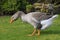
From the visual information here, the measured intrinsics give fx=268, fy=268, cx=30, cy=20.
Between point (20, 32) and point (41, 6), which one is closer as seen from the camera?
point (20, 32)

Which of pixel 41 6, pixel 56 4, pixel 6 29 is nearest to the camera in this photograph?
pixel 6 29

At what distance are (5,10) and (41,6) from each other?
2.50 meters

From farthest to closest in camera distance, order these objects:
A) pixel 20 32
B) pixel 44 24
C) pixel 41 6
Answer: pixel 41 6, pixel 20 32, pixel 44 24

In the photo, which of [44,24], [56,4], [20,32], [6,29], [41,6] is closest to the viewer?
[44,24]

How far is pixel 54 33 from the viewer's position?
10.8m

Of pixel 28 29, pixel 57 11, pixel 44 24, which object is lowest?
pixel 57 11

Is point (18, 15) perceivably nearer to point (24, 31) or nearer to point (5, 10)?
point (24, 31)

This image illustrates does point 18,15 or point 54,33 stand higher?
point 18,15

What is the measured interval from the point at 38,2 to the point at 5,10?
2644 mm

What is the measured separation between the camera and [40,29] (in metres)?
10.5

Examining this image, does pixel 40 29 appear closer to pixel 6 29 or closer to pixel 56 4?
pixel 6 29

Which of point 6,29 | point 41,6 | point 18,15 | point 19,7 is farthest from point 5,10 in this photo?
point 18,15

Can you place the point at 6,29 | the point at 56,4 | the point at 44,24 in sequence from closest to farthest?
1. the point at 44,24
2. the point at 6,29
3. the point at 56,4

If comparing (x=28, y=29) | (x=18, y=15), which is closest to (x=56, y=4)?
(x=28, y=29)
